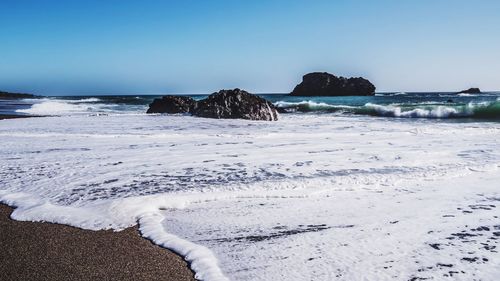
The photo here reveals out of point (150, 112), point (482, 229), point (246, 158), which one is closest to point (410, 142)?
point (246, 158)

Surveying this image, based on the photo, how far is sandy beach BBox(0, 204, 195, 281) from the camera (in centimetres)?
280

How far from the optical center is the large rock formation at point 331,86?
92250 mm

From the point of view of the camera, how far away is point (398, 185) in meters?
Result: 5.25

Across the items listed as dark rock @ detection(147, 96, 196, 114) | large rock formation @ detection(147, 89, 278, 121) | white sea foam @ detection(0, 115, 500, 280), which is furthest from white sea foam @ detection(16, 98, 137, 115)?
white sea foam @ detection(0, 115, 500, 280)

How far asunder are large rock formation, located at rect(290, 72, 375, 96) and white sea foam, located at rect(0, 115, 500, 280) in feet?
285

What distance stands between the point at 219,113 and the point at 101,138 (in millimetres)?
9586

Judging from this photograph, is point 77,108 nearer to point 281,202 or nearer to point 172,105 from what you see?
point 172,105

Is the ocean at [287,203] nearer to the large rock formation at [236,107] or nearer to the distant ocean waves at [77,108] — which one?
the large rock formation at [236,107]

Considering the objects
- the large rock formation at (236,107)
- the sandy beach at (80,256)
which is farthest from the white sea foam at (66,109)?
the sandy beach at (80,256)

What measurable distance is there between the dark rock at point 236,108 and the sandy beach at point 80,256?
50.8 ft

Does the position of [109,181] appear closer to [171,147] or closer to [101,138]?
[171,147]

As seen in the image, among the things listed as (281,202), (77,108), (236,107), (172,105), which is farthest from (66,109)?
(281,202)

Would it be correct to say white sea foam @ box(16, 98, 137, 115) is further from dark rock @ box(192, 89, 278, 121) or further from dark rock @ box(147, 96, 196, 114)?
dark rock @ box(192, 89, 278, 121)

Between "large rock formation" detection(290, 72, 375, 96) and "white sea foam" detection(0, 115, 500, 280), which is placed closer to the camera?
"white sea foam" detection(0, 115, 500, 280)
